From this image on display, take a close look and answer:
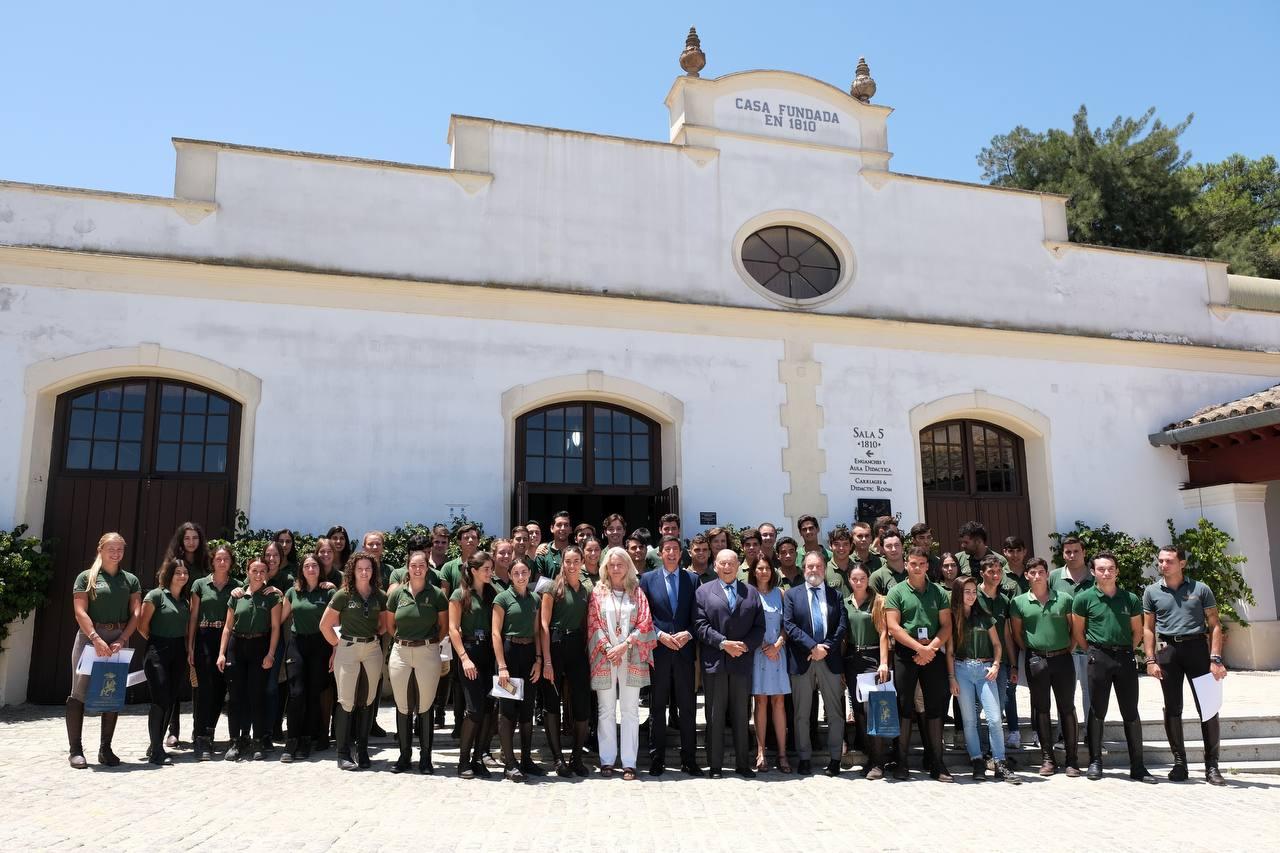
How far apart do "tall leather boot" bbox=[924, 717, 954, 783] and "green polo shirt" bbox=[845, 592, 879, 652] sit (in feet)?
2.35

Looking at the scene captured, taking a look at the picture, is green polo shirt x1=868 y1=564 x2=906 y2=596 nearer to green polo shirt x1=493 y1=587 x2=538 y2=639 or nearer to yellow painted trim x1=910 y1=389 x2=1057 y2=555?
green polo shirt x1=493 y1=587 x2=538 y2=639

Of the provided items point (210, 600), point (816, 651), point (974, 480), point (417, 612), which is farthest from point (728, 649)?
point (974, 480)

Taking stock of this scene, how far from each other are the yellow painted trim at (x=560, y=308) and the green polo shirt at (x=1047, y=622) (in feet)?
18.8

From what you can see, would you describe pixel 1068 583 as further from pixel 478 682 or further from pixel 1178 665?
pixel 478 682

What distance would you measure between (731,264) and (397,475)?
17.1 feet

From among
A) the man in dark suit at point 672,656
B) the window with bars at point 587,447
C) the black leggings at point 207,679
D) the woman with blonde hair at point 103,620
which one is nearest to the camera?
the woman with blonde hair at point 103,620

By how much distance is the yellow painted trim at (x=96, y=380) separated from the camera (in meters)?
10.1

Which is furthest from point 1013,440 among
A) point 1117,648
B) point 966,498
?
point 1117,648

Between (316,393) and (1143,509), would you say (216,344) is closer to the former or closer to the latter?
(316,393)

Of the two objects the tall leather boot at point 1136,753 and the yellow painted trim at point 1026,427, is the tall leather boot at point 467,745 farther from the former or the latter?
the yellow painted trim at point 1026,427

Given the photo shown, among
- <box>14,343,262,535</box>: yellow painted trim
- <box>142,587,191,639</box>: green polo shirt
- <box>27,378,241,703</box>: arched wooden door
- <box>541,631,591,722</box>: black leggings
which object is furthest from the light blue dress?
<box>27,378,241,703</box>: arched wooden door

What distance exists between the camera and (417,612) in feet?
23.6

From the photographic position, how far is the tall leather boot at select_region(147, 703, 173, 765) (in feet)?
23.9

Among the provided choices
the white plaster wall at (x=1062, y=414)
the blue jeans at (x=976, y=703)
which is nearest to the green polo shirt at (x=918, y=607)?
the blue jeans at (x=976, y=703)
